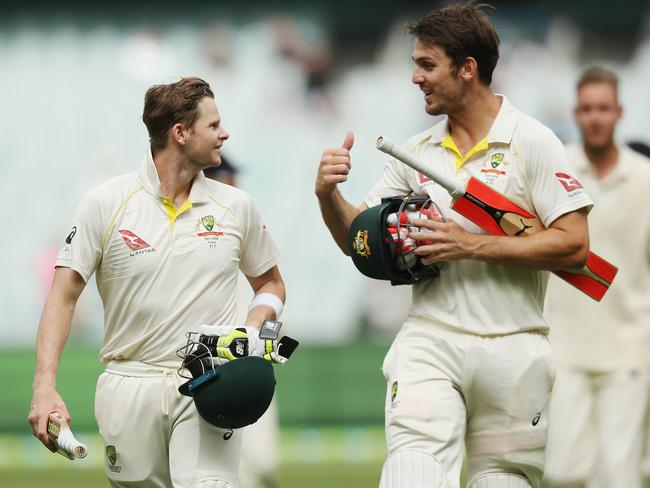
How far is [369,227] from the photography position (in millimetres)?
5559

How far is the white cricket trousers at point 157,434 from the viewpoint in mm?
5445

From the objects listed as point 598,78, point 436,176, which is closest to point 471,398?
point 436,176

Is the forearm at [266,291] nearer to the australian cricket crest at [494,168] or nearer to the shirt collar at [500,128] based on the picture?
the shirt collar at [500,128]

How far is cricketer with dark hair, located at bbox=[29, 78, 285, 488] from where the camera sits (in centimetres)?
548

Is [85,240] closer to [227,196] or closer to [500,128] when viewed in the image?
[227,196]

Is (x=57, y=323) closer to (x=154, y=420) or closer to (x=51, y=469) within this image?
A: (x=154, y=420)

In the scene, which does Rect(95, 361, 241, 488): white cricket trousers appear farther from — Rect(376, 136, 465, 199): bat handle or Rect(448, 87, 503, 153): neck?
Rect(448, 87, 503, 153): neck

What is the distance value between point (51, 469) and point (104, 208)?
6.17 meters

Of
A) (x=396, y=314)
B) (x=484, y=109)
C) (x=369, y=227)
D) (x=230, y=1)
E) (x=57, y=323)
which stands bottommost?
(x=396, y=314)

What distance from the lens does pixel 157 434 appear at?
5.50 metres

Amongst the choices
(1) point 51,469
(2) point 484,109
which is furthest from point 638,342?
(1) point 51,469

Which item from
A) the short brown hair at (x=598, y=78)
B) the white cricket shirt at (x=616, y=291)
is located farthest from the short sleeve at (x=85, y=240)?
the short brown hair at (x=598, y=78)

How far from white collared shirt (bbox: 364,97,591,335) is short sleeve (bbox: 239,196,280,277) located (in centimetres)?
63

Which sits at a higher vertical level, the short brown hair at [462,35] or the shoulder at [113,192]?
the short brown hair at [462,35]
